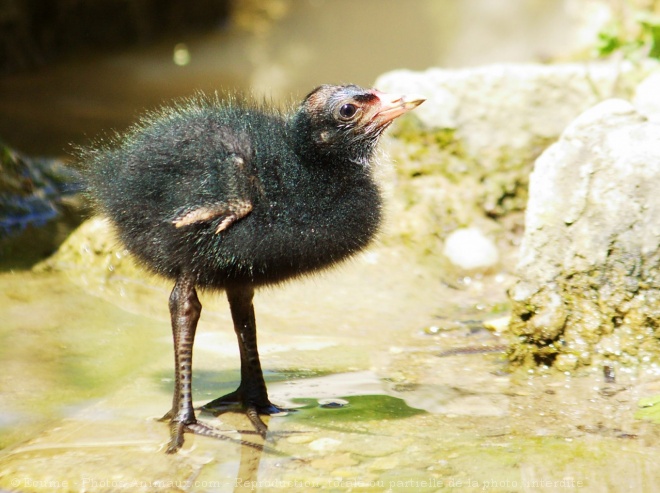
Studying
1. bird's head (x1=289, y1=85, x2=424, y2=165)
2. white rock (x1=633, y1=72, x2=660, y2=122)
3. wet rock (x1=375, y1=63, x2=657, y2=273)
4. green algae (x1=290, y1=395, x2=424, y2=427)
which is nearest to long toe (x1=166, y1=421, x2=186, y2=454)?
green algae (x1=290, y1=395, x2=424, y2=427)

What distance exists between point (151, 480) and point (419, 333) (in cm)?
215

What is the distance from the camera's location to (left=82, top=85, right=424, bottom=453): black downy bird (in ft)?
11.4

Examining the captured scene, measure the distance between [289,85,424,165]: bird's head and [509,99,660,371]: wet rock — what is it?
0.93 metres

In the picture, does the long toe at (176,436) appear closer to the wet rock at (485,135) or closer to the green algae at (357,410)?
the green algae at (357,410)

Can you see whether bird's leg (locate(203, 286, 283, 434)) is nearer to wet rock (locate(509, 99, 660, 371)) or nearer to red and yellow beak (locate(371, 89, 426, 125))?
red and yellow beak (locate(371, 89, 426, 125))

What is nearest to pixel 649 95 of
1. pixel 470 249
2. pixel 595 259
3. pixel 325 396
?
pixel 470 249

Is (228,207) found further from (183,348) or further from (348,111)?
(348,111)

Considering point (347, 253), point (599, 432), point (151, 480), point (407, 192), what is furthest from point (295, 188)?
point (407, 192)

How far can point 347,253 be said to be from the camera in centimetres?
372

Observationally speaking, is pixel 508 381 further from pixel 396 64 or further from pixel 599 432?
pixel 396 64

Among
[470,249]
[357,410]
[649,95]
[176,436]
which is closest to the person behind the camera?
[176,436]

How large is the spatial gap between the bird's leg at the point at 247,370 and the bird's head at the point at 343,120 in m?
0.68

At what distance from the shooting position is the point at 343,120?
3.80 metres

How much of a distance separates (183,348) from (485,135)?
11.2ft
